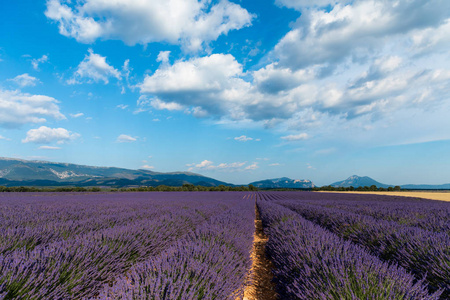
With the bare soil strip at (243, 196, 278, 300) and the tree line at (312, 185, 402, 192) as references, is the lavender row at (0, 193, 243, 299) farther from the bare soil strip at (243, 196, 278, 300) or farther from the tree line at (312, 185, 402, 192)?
the tree line at (312, 185, 402, 192)

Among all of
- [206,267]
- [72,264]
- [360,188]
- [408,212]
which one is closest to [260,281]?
[206,267]

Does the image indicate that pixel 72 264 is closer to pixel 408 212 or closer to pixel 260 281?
pixel 260 281

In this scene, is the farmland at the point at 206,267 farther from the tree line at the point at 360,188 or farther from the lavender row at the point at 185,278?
the tree line at the point at 360,188

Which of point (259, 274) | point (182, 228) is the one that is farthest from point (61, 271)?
point (182, 228)

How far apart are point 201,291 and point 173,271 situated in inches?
12.4

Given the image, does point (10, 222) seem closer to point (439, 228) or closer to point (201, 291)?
point (201, 291)

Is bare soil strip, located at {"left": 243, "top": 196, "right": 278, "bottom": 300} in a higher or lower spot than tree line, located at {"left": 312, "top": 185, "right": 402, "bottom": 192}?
higher

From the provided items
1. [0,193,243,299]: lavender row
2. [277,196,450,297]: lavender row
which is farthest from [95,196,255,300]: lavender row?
[277,196,450,297]: lavender row

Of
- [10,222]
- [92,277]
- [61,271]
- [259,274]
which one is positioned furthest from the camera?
[10,222]

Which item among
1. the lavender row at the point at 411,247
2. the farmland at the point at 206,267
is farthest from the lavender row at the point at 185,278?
the lavender row at the point at 411,247

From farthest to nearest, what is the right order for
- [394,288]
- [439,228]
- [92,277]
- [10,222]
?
1. [10,222]
2. [439,228]
3. [92,277]
4. [394,288]

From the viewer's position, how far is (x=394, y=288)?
1719mm

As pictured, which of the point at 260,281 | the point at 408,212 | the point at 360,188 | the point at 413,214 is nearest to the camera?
the point at 260,281

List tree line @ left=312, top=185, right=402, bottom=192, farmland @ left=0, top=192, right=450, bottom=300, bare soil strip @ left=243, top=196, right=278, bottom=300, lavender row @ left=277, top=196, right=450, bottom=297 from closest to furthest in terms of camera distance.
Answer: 1. farmland @ left=0, top=192, right=450, bottom=300
2. lavender row @ left=277, top=196, right=450, bottom=297
3. bare soil strip @ left=243, top=196, right=278, bottom=300
4. tree line @ left=312, top=185, right=402, bottom=192
